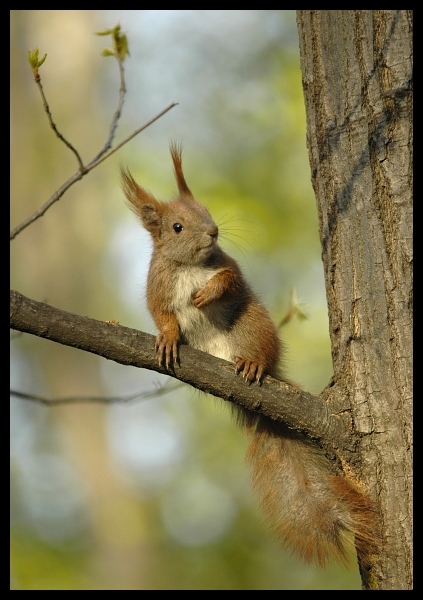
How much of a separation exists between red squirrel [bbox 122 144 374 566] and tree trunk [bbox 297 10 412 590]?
0.15 meters

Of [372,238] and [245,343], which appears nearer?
[372,238]

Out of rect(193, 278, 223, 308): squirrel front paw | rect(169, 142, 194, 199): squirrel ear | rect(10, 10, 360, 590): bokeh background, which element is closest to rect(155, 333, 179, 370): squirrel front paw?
rect(193, 278, 223, 308): squirrel front paw

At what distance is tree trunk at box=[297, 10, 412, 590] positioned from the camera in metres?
2.48

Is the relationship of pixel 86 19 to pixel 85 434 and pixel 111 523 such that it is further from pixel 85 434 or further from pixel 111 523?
pixel 111 523

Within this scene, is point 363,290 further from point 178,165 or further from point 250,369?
point 178,165

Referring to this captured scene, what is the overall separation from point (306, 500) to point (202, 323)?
1.07 meters

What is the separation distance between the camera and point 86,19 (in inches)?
401

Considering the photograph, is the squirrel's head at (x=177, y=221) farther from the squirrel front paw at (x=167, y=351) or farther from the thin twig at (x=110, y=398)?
the squirrel front paw at (x=167, y=351)

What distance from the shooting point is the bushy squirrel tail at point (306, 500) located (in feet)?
8.41

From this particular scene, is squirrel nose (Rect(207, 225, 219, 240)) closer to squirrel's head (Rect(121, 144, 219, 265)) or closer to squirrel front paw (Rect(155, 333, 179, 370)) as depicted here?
squirrel's head (Rect(121, 144, 219, 265))

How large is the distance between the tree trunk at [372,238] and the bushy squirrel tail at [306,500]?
0.28ft

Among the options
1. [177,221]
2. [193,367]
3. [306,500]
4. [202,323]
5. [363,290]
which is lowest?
[306,500]

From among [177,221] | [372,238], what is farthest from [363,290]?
[177,221]

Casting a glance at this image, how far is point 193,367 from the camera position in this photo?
2.60m
